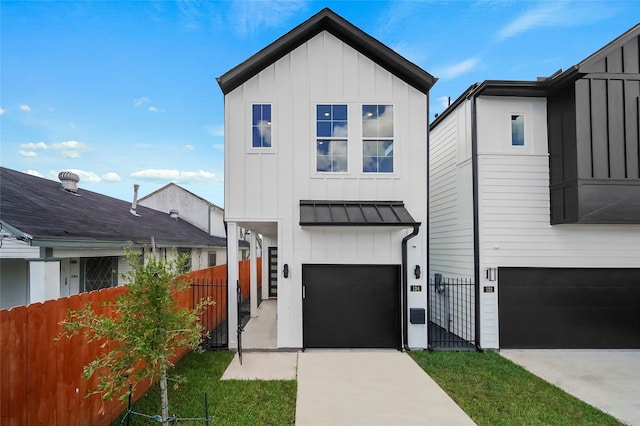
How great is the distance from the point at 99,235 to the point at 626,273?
533 inches

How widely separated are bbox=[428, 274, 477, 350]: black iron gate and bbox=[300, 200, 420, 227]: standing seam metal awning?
189 cm

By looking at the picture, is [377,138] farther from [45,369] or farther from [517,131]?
[45,369]

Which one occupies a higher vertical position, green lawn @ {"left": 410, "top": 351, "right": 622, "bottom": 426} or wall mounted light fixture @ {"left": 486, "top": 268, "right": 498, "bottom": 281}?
wall mounted light fixture @ {"left": 486, "top": 268, "right": 498, "bottom": 281}

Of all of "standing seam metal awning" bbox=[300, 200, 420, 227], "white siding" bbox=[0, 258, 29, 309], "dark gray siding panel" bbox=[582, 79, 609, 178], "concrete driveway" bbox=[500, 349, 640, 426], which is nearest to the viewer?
"concrete driveway" bbox=[500, 349, 640, 426]

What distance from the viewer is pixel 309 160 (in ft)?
24.8

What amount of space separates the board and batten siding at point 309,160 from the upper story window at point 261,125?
12 cm

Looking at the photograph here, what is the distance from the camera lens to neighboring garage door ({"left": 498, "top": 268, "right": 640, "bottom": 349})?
25.1 ft

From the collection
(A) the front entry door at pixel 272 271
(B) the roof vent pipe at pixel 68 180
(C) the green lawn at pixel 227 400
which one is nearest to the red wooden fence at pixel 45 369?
(C) the green lawn at pixel 227 400

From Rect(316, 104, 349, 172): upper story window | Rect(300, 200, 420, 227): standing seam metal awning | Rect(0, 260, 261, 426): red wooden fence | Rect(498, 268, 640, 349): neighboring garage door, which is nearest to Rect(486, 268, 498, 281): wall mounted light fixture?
Rect(498, 268, 640, 349): neighboring garage door

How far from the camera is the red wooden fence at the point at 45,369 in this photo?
2.85 meters

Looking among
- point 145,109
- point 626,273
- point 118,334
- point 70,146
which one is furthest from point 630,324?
point 70,146

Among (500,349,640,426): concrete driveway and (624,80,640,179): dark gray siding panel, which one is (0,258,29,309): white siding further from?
(624,80,640,179): dark gray siding panel

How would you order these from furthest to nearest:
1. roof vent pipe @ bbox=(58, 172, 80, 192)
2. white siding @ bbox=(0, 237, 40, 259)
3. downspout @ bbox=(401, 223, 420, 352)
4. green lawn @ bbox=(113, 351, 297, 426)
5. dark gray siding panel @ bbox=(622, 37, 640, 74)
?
roof vent pipe @ bbox=(58, 172, 80, 192) → downspout @ bbox=(401, 223, 420, 352) → dark gray siding panel @ bbox=(622, 37, 640, 74) → white siding @ bbox=(0, 237, 40, 259) → green lawn @ bbox=(113, 351, 297, 426)

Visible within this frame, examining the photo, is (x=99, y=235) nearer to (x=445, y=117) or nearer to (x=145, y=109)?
(x=445, y=117)
